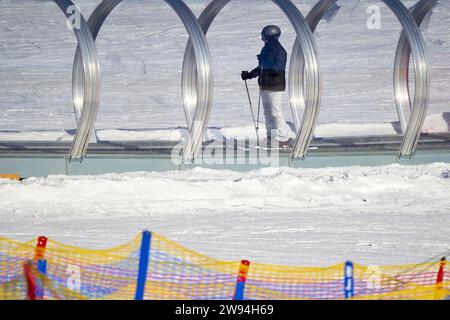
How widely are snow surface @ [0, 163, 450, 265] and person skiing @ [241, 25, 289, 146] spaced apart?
1.27 m

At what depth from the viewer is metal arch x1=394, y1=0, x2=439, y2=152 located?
13.5m

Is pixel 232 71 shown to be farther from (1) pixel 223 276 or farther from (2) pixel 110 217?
(1) pixel 223 276

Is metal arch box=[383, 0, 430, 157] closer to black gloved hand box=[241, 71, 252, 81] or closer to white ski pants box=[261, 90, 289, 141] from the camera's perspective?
white ski pants box=[261, 90, 289, 141]

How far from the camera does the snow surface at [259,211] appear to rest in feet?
A: 30.5

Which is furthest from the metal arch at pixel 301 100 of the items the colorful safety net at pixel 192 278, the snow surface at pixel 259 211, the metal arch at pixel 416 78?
the colorful safety net at pixel 192 278

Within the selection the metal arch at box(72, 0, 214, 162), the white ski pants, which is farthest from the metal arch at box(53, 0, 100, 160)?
the white ski pants

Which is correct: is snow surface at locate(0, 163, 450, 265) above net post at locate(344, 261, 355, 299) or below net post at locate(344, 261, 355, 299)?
above

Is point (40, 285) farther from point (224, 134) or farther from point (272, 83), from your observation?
point (224, 134)

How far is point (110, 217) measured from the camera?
34.8 ft

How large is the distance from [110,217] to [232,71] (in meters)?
15.7

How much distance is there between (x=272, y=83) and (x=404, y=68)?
6.28ft

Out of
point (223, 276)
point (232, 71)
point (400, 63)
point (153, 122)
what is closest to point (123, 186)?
point (223, 276)

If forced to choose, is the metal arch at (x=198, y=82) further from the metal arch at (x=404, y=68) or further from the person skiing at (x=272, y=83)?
the metal arch at (x=404, y=68)
